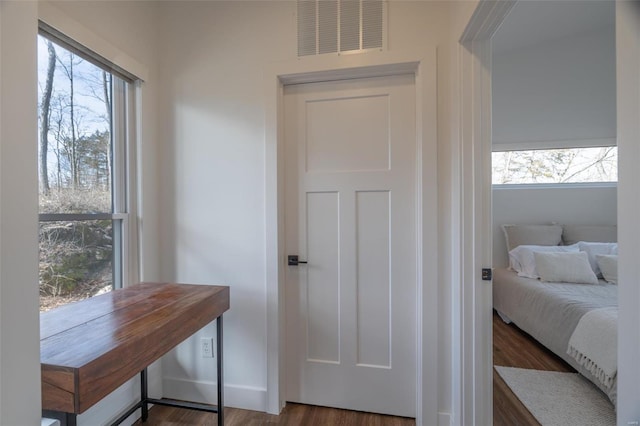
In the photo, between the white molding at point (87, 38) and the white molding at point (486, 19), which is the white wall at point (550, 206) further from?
the white molding at point (87, 38)

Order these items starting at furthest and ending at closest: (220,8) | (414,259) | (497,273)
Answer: (497,273) → (220,8) → (414,259)

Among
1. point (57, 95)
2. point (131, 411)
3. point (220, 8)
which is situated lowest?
point (131, 411)

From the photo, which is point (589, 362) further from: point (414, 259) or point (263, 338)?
point (263, 338)

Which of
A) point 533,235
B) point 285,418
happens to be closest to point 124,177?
point 285,418

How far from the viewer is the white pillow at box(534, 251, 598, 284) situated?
282 centimetres

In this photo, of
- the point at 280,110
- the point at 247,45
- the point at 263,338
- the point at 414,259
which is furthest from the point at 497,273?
the point at 247,45

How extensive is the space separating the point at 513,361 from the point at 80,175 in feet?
11.1

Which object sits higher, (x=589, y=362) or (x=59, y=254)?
(x=59, y=254)

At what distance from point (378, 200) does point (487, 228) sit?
60 centimetres

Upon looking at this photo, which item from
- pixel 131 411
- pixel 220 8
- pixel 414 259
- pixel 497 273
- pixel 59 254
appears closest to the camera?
pixel 59 254

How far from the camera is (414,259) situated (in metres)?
1.75

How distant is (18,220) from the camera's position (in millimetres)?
555

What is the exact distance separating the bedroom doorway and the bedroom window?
0.03ft

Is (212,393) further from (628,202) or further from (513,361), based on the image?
(513,361)
